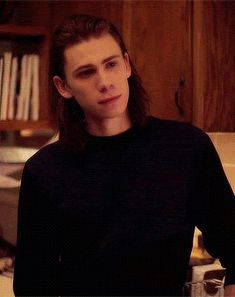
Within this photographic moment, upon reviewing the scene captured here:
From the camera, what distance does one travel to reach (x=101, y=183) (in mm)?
1286

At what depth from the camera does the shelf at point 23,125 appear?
2.10 meters

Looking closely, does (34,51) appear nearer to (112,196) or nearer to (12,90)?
(12,90)

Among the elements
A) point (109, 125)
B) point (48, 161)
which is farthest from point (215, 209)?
point (48, 161)

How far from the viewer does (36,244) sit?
4.38 ft

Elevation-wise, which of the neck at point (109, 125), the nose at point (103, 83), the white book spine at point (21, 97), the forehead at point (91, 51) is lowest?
Answer: the white book spine at point (21, 97)

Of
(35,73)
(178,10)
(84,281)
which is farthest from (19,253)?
(35,73)

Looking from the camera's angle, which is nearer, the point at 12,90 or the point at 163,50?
the point at 163,50

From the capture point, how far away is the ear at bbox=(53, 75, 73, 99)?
1367mm

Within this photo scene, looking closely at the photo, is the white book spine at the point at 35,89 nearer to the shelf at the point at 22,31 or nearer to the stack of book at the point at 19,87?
the stack of book at the point at 19,87

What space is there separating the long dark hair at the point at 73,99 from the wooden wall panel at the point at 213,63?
0.24m

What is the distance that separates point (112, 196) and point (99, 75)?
0.92 ft

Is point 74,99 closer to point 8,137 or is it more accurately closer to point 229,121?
point 229,121

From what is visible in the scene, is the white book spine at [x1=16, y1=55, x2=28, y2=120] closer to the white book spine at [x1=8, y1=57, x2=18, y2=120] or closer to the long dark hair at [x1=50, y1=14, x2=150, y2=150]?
the white book spine at [x1=8, y1=57, x2=18, y2=120]

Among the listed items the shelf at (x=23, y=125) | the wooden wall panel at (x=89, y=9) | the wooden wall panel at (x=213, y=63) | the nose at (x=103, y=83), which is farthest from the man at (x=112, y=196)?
the shelf at (x=23, y=125)
